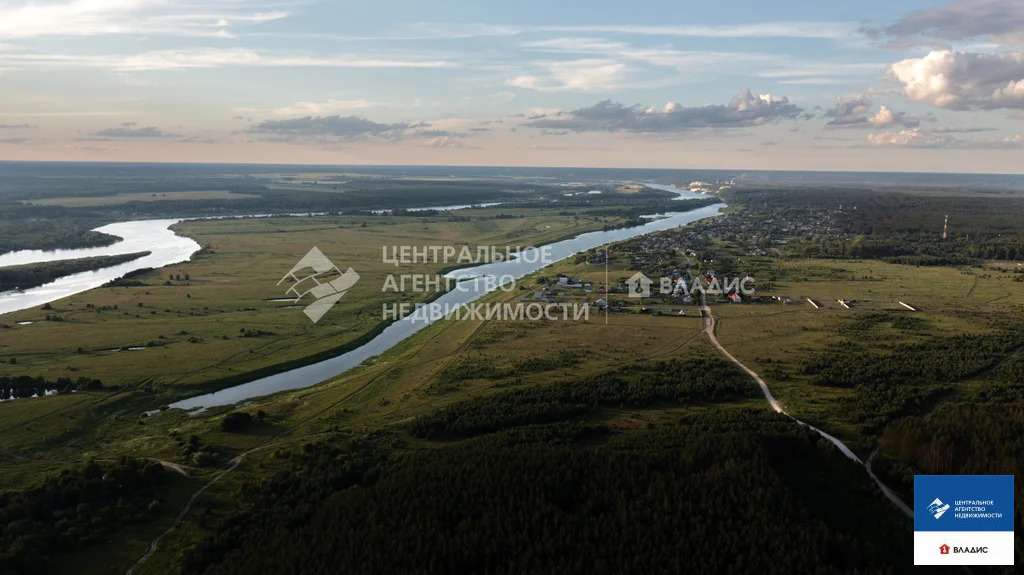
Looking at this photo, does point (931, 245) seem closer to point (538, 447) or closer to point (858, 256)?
point (858, 256)

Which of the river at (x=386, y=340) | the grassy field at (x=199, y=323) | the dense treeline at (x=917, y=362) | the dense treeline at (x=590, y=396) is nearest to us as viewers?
the dense treeline at (x=590, y=396)

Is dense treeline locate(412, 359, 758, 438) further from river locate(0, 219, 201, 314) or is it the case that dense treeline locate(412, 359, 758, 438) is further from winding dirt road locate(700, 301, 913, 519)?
river locate(0, 219, 201, 314)

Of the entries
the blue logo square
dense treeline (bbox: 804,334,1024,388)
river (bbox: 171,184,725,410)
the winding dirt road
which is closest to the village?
the winding dirt road

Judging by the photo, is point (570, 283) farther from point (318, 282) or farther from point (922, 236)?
point (922, 236)

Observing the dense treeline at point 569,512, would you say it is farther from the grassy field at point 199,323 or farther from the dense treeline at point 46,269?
the dense treeline at point 46,269

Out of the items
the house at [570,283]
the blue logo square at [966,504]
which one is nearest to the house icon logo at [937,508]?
the blue logo square at [966,504]

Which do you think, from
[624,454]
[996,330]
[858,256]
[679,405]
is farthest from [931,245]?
[624,454]
